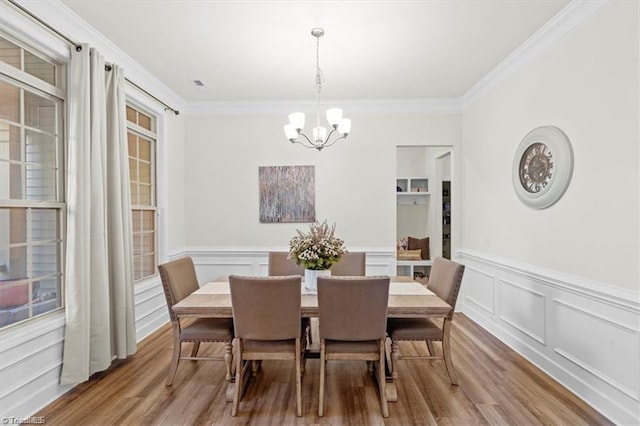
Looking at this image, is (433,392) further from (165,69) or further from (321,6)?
(165,69)

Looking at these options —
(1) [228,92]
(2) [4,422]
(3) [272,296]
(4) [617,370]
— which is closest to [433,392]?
(4) [617,370]

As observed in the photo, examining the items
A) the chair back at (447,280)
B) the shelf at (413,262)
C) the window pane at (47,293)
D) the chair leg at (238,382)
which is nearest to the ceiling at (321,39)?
the chair back at (447,280)

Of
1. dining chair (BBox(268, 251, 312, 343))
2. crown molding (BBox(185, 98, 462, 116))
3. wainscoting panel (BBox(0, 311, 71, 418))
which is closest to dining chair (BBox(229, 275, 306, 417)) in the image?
dining chair (BBox(268, 251, 312, 343))

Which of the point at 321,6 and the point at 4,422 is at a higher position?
the point at 321,6

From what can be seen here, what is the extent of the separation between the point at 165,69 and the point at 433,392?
3887mm

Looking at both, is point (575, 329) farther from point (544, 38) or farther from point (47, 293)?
point (47, 293)

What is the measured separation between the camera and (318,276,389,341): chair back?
2143mm

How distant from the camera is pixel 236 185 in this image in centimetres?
468

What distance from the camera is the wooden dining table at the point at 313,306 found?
232cm

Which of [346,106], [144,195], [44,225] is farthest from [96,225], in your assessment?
[346,106]

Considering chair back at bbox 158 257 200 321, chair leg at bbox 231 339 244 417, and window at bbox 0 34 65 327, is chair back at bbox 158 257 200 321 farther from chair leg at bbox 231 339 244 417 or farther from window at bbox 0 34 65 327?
window at bbox 0 34 65 327

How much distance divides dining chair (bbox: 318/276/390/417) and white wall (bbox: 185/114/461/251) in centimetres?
242

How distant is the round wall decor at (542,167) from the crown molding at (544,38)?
0.70m

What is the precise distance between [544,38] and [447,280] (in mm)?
2159
